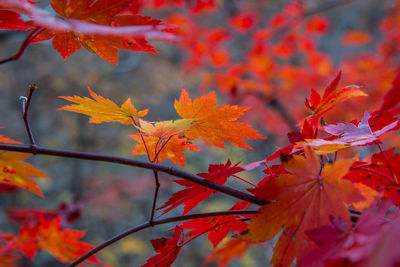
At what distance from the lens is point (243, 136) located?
345mm

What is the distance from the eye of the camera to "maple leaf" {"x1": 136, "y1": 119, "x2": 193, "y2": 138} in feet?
1.03

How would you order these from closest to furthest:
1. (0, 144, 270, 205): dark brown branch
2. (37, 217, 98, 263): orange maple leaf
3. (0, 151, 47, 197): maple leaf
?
(0, 144, 270, 205): dark brown branch < (0, 151, 47, 197): maple leaf < (37, 217, 98, 263): orange maple leaf

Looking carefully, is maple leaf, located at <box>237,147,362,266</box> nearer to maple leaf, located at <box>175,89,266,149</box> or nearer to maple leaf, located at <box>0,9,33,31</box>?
maple leaf, located at <box>175,89,266,149</box>

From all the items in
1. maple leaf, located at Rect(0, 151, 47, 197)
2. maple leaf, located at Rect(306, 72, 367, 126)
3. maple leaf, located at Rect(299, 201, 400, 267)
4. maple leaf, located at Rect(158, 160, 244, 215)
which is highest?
maple leaf, located at Rect(0, 151, 47, 197)

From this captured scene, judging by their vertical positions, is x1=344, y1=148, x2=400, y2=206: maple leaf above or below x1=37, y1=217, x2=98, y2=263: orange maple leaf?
below

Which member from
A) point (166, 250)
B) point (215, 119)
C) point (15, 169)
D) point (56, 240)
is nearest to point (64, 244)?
point (56, 240)

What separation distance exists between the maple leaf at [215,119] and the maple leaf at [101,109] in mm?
65

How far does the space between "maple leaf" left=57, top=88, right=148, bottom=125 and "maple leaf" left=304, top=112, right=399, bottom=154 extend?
0.22 meters

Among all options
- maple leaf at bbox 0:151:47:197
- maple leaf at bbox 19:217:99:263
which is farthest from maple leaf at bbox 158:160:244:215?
maple leaf at bbox 19:217:99:263

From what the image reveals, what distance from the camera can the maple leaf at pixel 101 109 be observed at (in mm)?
334

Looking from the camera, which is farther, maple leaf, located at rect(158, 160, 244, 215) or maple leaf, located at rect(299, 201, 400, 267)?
maple leaf, located at rect(158, 160, 244, 215)

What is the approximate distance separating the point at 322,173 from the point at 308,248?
71mm

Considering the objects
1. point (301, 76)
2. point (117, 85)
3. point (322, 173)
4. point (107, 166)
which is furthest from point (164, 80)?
point (322, 173)

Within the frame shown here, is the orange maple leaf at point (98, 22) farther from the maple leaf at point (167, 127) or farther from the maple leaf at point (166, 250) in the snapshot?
the maple leaf at point (166, 250)
